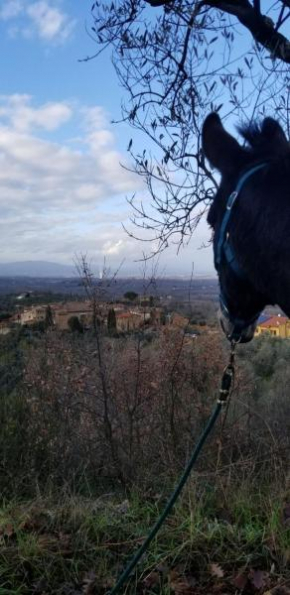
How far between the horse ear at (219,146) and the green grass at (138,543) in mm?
2277

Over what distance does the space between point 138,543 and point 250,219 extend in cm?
241

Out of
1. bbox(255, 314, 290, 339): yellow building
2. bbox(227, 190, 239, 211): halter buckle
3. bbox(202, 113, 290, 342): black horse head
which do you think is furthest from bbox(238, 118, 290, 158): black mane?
bbox(255, 314, 290, 339): yellow building

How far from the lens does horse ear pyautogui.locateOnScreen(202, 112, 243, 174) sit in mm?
1810

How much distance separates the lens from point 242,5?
13.3 feet

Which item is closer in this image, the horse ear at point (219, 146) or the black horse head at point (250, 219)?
the black horse head at point (250, 219)

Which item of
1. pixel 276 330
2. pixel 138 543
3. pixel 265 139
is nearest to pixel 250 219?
pixel 265 139

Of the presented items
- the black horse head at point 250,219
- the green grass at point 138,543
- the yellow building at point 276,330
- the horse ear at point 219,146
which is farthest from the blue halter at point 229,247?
the yellow building at point 276,330

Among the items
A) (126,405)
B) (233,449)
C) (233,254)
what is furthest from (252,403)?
(233,254)

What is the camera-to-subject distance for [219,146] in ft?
6.02

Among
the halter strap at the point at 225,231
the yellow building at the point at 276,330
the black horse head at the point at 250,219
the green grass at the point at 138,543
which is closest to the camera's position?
the black horse head at the point at 250,219

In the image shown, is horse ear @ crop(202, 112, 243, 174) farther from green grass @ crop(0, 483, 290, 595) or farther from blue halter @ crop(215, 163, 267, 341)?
green grass @ crop(0, 483, 290, 595)

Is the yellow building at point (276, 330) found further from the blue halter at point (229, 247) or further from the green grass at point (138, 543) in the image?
the blue halter at point (229, 247)

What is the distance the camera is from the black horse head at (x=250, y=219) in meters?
1.60

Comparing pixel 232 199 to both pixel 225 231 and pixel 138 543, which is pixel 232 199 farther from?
pixel 138 543
